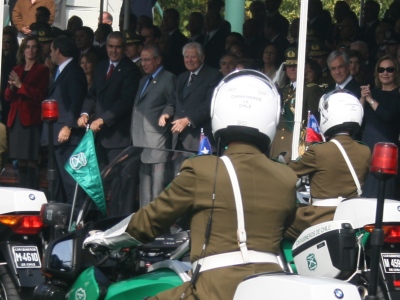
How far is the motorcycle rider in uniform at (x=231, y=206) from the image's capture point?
4.66 m

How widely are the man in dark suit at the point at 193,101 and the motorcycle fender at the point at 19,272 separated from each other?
151 inches

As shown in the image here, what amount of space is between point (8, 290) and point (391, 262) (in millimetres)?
2416

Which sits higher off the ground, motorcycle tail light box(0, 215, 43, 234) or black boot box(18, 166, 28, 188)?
motorcycle tail light box(0, 215, 43, 234)

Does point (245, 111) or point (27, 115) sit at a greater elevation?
point (245, 111)

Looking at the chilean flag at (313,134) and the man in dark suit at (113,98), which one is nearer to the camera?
the chilean flag at (313,134)

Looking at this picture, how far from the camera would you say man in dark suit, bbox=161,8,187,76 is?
14.0 metres

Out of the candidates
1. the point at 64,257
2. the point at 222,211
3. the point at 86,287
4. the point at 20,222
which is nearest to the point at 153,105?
the point at 20,222

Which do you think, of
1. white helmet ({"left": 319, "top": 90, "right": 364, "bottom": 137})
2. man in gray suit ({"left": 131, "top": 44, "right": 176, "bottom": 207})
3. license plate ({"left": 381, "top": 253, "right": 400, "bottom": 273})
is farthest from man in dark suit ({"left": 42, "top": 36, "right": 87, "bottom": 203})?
license plate ({"left": 381, "top": 253, "right": 400, "bottom": 273})

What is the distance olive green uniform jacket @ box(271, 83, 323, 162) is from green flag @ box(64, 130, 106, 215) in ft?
8.47

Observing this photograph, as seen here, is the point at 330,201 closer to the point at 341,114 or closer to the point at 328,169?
the point at 328,169

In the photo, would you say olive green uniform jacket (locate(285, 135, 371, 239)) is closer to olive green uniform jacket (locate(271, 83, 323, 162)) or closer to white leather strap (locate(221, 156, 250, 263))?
olive green uniform jacket (locate(271, 83, 323, 162))

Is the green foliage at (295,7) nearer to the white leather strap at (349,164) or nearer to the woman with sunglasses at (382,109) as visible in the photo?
the woman with sunglasses at (382,109)

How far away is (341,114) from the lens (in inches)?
315

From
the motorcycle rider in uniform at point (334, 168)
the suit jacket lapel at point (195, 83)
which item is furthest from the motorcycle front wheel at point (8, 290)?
the suit jacket lapel at point (195, 83)
